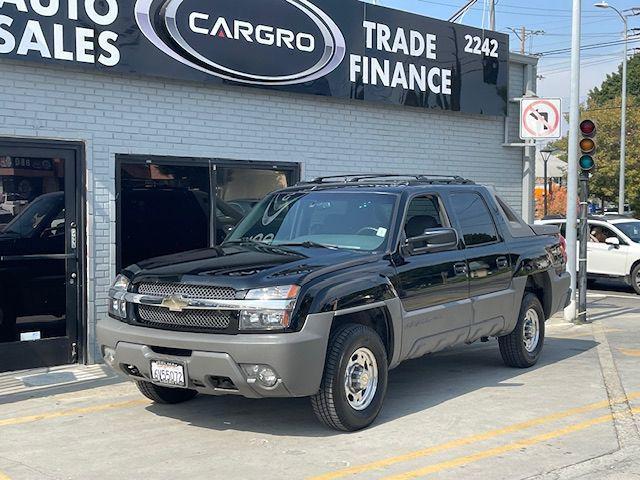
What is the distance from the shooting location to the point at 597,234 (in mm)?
18578

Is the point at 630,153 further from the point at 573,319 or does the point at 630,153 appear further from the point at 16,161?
the point at 16,161

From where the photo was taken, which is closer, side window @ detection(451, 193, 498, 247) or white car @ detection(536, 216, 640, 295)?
side window @ detection(451, 193, 498, 247)

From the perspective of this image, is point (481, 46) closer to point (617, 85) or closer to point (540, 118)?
point (540, 118)

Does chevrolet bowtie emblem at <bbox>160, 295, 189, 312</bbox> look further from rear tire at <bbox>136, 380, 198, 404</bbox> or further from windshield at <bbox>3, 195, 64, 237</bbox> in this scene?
windshield at <bbox>3, 195, 64, 237</bbox>

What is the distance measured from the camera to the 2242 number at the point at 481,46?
44.5 ft

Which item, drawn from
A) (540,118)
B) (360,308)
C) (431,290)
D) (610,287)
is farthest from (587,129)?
(360,308)

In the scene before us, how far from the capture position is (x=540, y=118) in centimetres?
1348

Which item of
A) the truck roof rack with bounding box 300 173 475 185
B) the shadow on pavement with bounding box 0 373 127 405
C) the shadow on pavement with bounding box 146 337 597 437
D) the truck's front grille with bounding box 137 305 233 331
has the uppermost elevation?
the truck roof rack with bounding box 300 173 475 185

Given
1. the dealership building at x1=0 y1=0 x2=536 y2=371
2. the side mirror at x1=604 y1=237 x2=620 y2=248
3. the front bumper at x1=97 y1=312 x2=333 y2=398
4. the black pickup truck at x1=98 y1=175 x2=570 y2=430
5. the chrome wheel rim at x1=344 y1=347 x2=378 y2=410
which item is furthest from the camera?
the side mirror at x1=604 y1=237 x2=620 y2=248

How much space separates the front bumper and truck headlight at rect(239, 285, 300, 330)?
77 mm

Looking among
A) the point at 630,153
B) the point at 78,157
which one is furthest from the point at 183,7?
the point at 630,153

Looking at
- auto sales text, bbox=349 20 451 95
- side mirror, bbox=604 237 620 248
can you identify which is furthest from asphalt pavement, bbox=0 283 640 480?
side mirror, bbox=604 237 620 248

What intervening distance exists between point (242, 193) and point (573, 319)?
5.69 m

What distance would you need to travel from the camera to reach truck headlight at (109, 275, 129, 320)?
6514 millimetres
